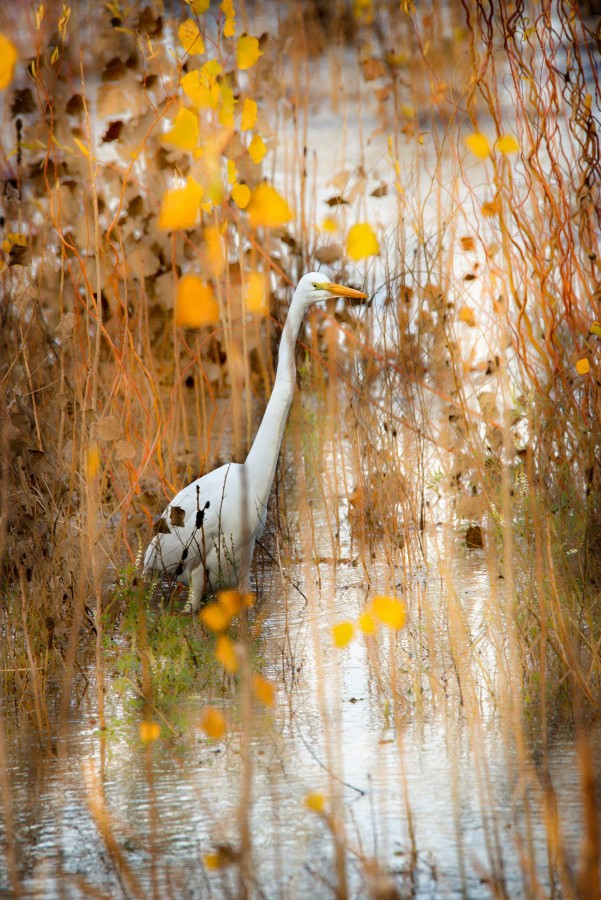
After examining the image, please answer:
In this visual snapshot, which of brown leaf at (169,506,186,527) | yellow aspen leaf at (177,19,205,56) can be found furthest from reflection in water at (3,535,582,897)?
yellow aspen leaf at (177,19,205,56)

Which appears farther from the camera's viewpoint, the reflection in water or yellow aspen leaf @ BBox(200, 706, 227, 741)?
yellow aspen leaf @ BBox(200, 706, 227, 741)

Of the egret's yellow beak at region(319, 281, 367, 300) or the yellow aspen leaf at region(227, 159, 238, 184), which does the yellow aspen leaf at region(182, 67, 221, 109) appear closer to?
the yellow aspen leaf at region(227, 159, 238, 184)

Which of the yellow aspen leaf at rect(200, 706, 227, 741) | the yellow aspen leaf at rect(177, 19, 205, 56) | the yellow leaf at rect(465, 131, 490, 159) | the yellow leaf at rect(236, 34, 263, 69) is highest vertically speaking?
the yellow aspen leaf at rect(177, 19, 205, 56)

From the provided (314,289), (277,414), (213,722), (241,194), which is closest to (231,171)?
(241,194)

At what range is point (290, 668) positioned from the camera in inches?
109

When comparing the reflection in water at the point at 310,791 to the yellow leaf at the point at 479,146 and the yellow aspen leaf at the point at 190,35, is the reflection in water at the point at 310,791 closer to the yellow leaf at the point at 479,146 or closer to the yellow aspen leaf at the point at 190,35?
the yellow leaf at the point at 479,146

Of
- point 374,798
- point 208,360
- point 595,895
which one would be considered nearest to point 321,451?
point 208,360

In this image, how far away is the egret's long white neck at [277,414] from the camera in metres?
3.28

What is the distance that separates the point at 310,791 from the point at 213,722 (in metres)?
0.20

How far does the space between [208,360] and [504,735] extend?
127 inches

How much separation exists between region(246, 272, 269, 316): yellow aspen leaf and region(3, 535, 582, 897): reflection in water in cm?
125

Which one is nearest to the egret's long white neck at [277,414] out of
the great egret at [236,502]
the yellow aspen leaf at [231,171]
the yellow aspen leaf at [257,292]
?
the great egret at [236,502]

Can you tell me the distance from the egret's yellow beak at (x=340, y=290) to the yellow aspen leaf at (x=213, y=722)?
1131mm

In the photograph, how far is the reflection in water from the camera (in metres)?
1.81
